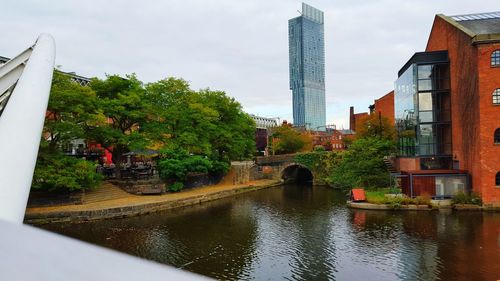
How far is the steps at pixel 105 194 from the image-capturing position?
29564 millimetres

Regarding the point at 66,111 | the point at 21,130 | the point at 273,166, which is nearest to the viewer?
the point at 21,130

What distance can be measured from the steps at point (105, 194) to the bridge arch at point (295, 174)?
28.0m

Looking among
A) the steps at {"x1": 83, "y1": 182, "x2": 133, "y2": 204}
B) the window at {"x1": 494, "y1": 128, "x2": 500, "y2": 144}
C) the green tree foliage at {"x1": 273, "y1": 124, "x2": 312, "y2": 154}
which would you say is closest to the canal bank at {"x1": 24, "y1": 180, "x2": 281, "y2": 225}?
the steps at {"x1": 83, "y1": 182, "x2": 133, "y2": 204}

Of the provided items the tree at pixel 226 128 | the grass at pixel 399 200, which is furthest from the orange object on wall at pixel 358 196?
the tree at pixel 226 128

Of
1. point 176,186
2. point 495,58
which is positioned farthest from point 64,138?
point 495,58

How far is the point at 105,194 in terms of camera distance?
31.3 metres

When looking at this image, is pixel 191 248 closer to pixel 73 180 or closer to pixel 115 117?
pixel 73 180

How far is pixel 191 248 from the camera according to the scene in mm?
18625

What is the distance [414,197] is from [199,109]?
2353 centimetres

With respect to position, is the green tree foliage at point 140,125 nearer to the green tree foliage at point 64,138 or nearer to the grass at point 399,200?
the green tree foliage at point 64,138

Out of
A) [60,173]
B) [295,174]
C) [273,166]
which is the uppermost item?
[60,173]

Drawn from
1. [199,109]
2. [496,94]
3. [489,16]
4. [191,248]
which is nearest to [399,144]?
[496,94]

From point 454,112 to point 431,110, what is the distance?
1.70 metres

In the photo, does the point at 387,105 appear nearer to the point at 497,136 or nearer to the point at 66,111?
the point at 497,136
